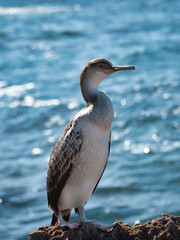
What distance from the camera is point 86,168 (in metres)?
5.89

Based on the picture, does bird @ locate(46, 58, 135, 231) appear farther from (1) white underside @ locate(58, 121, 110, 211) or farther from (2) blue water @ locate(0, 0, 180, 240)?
(2) blue water @ locate(0, 0, 180, 240)

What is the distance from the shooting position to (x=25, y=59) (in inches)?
754

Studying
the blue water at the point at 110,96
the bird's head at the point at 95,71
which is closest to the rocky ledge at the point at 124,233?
the bird's head at the point at 95,71

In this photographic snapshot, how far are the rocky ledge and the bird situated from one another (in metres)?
0.13

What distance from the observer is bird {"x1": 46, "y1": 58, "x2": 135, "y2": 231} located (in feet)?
18.9

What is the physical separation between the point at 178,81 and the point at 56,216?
10858mm

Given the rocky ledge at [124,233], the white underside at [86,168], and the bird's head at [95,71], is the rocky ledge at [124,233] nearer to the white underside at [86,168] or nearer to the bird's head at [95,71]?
the white underside at [86,168]

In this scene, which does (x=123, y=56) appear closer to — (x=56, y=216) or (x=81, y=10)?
(x=81, y=10)

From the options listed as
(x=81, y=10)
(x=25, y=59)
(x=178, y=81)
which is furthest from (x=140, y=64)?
(x=81, y=10)

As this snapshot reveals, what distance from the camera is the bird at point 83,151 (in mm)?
5766

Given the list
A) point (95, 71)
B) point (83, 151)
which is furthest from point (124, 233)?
point (95, 71)

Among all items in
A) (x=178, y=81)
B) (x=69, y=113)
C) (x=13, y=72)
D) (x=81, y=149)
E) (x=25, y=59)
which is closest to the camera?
(x=81, y=149)

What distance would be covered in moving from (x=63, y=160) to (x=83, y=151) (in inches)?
11.4

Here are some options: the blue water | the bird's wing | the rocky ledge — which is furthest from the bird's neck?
the blue water
